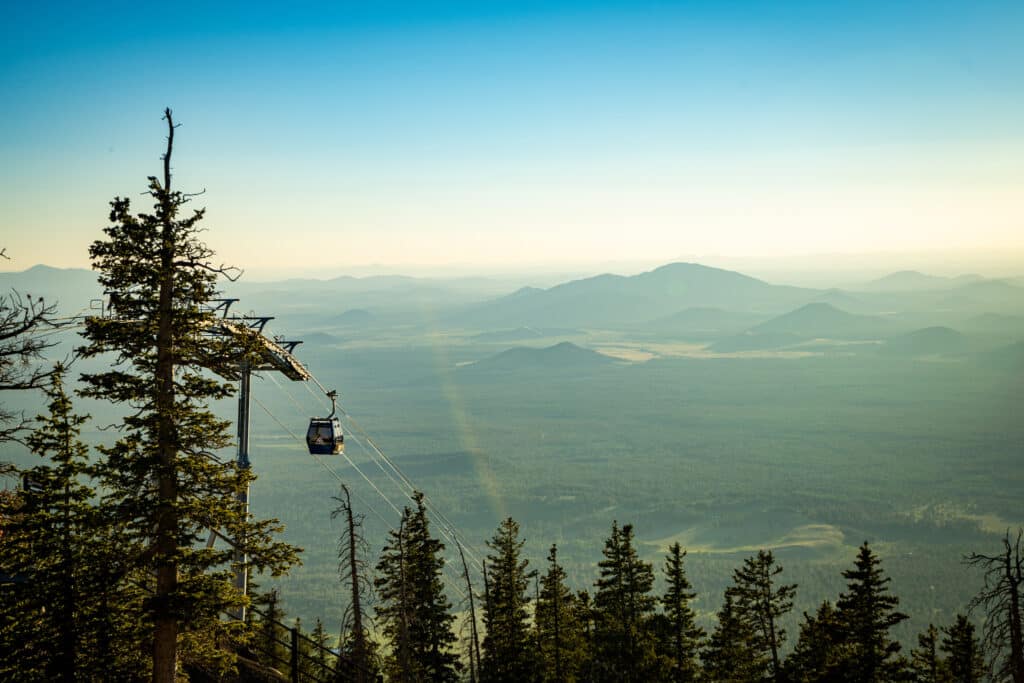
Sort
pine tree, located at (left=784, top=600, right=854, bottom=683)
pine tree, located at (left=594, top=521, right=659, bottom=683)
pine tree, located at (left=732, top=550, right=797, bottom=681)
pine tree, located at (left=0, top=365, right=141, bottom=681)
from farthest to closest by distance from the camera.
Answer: pine tree, located at (left=732, top=550, right=797, bottom=681)
pine tree, located at (left=594, top=521, right=659, bottom=683)
pine tree, located at (left=784, top=600, right=854, bottom=683)
pine tree, located at (left=0, top=365, right=141, bottom=681)

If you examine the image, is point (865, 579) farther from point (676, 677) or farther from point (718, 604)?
point (718, 604)

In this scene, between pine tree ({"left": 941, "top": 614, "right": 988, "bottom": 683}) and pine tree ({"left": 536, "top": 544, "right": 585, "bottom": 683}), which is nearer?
pine tree ({"left": 536, "top": 544, "right": 585, "bottom": 683})

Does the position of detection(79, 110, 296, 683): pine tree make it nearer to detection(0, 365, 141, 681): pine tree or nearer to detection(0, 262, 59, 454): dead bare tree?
detection(0, 262, 59, 454): dead bare tree

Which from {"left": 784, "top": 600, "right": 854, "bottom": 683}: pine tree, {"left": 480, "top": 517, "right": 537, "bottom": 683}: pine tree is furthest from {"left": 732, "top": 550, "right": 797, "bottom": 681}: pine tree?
{"left": 480, "top": 517, "right": 537, "bottom": 683}: pine tree

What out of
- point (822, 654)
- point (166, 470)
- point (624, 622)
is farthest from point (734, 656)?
point (166, 470)

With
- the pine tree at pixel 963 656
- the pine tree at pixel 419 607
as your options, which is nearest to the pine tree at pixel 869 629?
the pine tree at pixel 963 656
